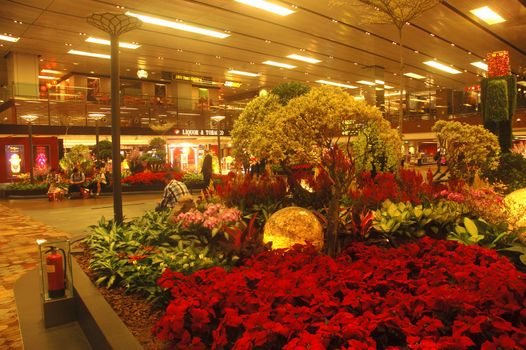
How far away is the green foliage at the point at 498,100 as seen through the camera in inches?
342

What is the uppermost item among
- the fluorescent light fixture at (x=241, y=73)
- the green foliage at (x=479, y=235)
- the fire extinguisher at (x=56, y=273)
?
the fluorescent light fixture at (x=241, y=73)

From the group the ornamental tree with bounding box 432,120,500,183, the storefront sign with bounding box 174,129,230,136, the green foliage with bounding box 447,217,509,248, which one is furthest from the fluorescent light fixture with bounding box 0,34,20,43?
the green foliage with bounding box 447,217,509,248

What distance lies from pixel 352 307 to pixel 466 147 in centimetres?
412

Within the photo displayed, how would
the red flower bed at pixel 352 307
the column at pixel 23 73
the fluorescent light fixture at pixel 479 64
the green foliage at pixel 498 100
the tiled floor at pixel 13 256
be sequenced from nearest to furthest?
the red flower bed at pixel 352 307, the tiled floor at pixel 13 256, the green foliage at pixel 498 100, the column at pixel 23 73, the fluorescent light fixture at pixel 479 64

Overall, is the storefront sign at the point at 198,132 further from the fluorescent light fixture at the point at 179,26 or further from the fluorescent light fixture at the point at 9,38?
the fluorescent light fixture at the point at 9,38

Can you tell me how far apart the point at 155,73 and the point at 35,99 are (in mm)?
5614

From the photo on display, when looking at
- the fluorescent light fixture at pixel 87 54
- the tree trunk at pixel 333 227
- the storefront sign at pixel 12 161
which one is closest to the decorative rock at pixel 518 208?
the tree trunk at pixel 333 227

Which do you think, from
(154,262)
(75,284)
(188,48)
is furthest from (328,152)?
(188,48)

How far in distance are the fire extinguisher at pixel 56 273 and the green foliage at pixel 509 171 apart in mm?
6718

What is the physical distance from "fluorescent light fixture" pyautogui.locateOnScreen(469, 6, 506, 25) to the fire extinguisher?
462 inches

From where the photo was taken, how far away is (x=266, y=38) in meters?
13.7

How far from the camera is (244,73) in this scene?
19719mm

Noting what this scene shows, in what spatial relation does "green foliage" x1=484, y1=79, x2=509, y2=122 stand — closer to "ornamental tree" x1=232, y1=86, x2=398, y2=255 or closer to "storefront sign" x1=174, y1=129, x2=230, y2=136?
"ornamental tree" x1=232, y1=86, x2=398, y2=255

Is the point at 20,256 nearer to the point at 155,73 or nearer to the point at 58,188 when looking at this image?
the point at 58,188
